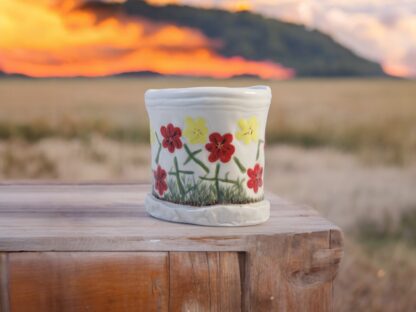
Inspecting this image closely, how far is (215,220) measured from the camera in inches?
31.3

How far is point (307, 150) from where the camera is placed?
1853 mm

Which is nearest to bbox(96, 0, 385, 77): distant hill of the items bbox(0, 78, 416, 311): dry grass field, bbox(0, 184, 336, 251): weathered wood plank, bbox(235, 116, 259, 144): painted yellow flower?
bbox(0, 78, 416, 311): dry grass field

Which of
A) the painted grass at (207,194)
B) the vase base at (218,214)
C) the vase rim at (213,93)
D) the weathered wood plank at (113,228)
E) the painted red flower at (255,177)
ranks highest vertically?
the vase rim at (213,93)

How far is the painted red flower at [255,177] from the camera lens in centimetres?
81

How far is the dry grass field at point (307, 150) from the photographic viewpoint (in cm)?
174

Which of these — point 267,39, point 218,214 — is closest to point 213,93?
point 218,214

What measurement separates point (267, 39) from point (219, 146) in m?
1.11

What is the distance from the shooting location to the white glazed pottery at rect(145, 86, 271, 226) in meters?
0.78

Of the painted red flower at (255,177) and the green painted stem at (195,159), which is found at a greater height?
the green painted stem at (195,159)

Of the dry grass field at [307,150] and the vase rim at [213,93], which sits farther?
the dry grass field at [307,150]

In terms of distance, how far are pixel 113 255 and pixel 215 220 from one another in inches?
5.8

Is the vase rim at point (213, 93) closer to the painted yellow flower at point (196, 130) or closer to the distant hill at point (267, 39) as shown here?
the painted yellow flower at point (196, 130)

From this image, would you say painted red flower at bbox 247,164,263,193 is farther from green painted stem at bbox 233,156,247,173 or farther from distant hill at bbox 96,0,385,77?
distant hill at bbox 96,0,385,77

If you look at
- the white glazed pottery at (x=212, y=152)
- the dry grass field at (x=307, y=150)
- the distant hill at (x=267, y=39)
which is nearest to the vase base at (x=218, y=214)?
the white glazed pottery at (x=212, y=152)
